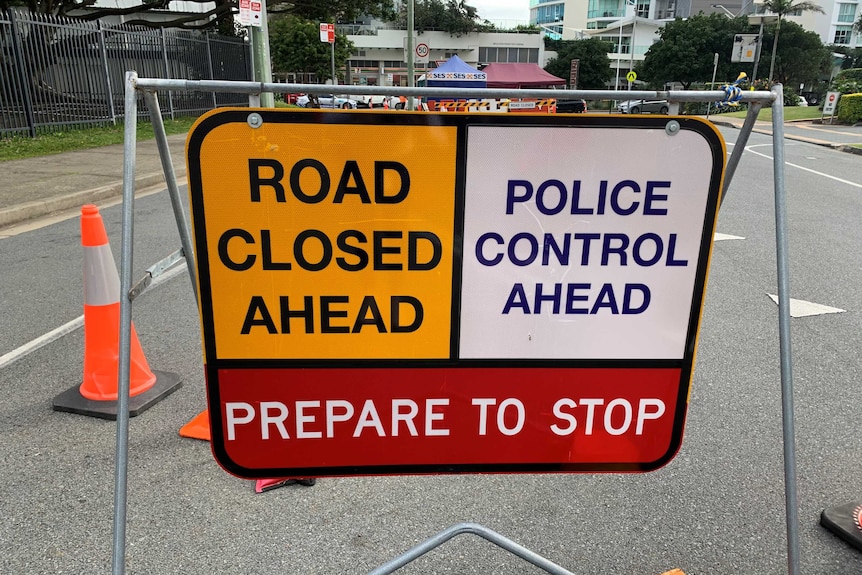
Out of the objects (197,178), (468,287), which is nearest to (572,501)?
(468,287)

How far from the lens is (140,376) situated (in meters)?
3.66

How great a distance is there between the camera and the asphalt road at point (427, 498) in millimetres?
2412

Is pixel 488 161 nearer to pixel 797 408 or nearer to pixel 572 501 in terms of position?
pixel 572 501

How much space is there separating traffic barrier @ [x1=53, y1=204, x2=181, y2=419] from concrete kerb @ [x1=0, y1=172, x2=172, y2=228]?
16.5 feet

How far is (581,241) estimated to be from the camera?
178 centimetres

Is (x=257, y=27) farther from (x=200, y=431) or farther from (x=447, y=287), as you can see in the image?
(x=447, y=287)

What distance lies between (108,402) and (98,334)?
1.22ft

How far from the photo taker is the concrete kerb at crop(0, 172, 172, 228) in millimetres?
7816

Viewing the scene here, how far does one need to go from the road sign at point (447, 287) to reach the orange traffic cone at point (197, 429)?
1.41 meters

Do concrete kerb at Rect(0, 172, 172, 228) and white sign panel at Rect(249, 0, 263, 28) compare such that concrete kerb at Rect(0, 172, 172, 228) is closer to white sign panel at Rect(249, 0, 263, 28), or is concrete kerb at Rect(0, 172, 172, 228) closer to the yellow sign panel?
white sign panel at Rect(249, 0, 263, 28)

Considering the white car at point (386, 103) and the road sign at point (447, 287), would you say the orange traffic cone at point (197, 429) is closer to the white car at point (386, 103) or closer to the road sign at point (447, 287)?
the road sign at point (447, 287)

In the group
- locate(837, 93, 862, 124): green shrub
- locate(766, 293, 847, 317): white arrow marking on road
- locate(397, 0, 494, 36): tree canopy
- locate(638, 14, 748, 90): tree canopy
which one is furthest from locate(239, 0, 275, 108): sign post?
locate(397, 0, 494, 36): tree canopy

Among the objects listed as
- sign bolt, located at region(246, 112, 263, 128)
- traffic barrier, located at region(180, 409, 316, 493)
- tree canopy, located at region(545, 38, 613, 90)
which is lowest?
traffic barrier, located at region(180, 409, 316, 493)

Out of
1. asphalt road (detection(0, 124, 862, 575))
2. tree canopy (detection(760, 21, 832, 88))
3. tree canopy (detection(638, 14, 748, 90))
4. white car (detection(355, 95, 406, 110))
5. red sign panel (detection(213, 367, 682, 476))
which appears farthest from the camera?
tree canopy (detection(638, 14, 748, 90))
